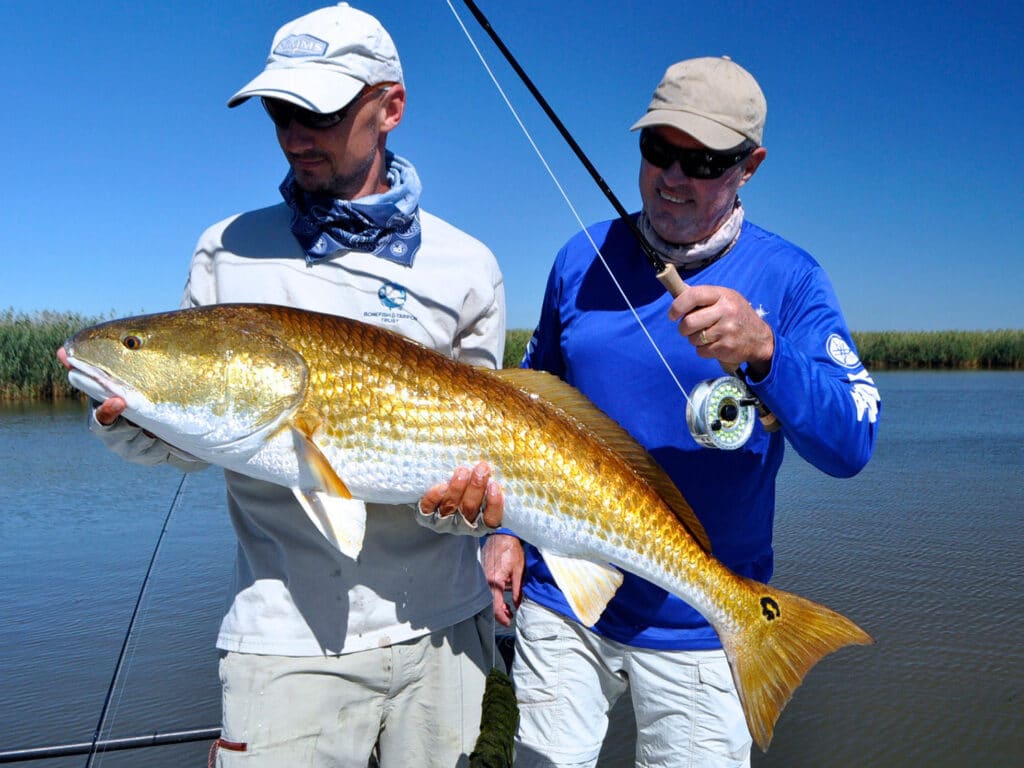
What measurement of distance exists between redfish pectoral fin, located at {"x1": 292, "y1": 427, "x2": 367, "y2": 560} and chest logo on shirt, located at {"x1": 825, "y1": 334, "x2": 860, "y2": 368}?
1.72m

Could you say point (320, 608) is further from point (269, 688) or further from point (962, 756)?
point (962, 756)

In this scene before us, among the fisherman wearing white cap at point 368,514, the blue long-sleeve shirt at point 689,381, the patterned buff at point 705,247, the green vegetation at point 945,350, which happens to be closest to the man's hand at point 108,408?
the fisherman wearing white cap at point 368,514

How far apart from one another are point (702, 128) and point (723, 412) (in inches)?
41.3

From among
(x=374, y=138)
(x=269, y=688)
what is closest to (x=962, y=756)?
(x=269, y=688)

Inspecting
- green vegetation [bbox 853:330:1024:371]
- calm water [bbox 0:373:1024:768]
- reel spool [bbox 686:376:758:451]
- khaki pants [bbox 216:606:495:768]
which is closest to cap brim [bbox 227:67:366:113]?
reel spool [bbox 686:376:758:451]

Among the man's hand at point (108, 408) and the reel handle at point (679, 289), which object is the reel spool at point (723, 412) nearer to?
the reel handle at point (679, 289)

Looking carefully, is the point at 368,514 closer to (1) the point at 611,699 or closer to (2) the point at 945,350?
(1) the point at 611,699

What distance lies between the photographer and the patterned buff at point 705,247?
325cm

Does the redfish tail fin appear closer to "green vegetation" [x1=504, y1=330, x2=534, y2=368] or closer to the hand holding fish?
the hand holding fish

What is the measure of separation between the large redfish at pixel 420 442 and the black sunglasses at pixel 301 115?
0.64 meters

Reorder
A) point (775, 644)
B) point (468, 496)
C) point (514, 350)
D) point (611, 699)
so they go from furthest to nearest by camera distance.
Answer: point (514, 350)
point (611, 699)
point (775, 644)
point (468, 496)

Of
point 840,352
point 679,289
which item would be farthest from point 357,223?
point 840,352

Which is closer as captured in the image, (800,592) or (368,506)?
(368,506)

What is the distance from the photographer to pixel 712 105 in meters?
3.15
